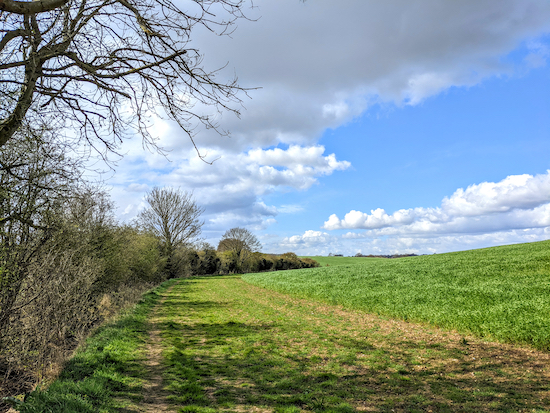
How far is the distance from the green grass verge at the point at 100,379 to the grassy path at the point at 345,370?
749 mm

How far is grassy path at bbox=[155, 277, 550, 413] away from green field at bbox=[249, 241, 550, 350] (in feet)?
2.04

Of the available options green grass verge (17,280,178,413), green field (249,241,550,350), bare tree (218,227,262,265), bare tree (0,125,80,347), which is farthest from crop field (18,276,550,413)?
bare tree (218,227,262,265)

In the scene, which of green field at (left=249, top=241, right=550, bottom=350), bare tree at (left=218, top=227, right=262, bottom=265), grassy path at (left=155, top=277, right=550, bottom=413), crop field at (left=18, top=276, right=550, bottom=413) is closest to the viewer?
crop field at (left=18, top=276, right=550, bottom=413)

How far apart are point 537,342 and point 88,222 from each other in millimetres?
15553

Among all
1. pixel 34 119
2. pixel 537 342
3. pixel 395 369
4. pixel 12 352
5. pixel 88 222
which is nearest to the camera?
pixel 34 119

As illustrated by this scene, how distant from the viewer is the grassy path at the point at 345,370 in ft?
17.5

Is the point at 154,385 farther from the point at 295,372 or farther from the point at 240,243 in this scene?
the point at 240,243

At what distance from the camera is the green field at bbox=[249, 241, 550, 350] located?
9.16 m

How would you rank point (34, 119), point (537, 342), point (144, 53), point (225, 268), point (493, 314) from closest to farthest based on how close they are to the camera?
1. point (144, 53)
2. point (34, 119)
3. point (537, 342)
4. point (493, 314)
5. point (225, 268)

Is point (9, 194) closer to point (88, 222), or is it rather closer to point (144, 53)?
point (144, 53)

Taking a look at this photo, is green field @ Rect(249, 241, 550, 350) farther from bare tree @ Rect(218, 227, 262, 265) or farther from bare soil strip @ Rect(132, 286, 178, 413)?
bare tree @ Rect(218, 227, 262, 265)

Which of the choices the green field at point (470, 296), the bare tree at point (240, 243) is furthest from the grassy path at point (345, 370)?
the bare tree at point (240, 243)

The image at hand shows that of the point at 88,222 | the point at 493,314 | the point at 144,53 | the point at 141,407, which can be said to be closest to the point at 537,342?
the point at 493,314

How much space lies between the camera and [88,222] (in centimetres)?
1222
